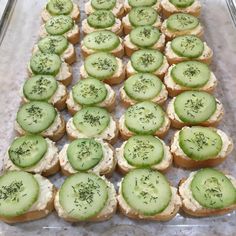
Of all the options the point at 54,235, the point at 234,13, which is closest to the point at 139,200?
the point at 54,235

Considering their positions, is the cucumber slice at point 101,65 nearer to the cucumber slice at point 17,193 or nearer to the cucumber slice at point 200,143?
the cucumber slice at point 200,143

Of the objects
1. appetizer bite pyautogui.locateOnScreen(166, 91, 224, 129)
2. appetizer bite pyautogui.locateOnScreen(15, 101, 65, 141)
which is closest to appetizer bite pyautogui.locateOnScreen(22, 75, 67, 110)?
appetizer bite pyautogui.locateOnScreen(15, 101, 65, 141)

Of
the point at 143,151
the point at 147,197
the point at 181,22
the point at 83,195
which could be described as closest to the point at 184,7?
the point at 181,22

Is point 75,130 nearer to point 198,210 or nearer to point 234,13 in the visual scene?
point 198,210

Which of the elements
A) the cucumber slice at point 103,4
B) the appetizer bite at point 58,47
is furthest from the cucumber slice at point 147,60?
the cucumber slice at point 103,4

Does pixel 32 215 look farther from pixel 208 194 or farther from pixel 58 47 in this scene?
pixel 58 47
